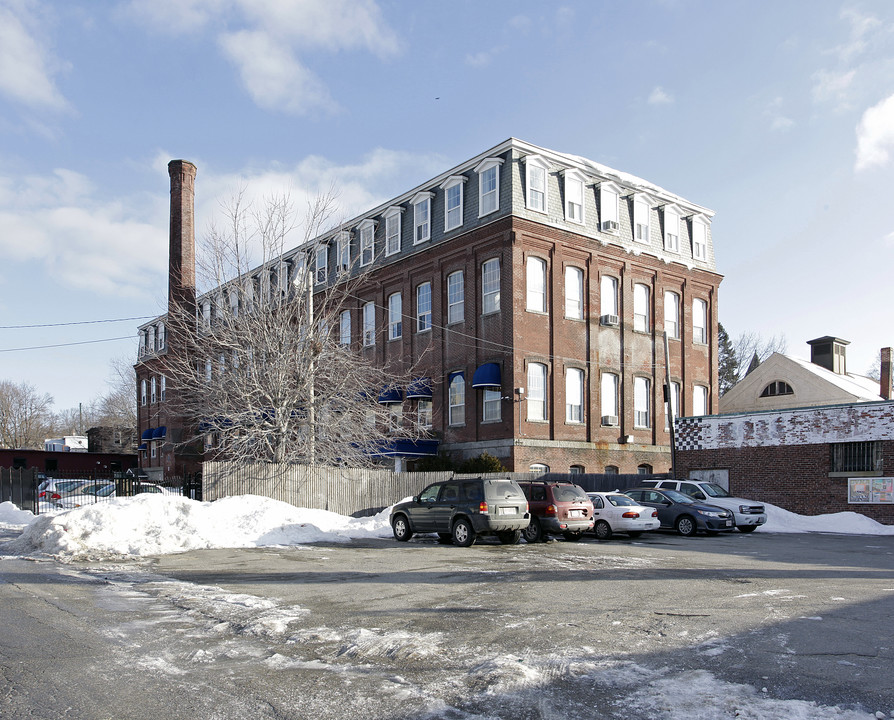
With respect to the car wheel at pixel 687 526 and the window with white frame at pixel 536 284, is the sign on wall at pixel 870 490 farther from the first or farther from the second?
the window with white frame at pixel 536 284

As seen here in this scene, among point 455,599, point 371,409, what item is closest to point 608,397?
point 371,409

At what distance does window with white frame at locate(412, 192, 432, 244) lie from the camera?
37.1m

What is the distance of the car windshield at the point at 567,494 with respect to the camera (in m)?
19.9

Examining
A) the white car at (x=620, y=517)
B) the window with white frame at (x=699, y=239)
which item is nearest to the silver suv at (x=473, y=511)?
the white car at (x=620, y=517)

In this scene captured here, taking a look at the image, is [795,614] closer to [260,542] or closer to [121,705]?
[121,705]

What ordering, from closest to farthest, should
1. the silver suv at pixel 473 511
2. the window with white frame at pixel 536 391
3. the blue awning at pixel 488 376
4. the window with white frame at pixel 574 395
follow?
the silver suv at pixel 473 511
the blue awning at pixel 488 376
the window with white frame at pixel 536 391
the window with white frame at pixel 574 395

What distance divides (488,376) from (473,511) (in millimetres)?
14698

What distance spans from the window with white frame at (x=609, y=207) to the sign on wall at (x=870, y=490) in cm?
1497

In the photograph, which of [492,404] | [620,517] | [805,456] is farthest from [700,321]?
[620,517]

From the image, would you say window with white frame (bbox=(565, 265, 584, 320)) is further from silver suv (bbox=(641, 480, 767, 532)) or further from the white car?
the white car

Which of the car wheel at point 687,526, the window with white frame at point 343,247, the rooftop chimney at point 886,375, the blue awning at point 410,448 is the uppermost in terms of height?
the window with white frame at point 343,247

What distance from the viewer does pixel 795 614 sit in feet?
31.6

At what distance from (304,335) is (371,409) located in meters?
3.48

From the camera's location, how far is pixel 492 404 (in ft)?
110
